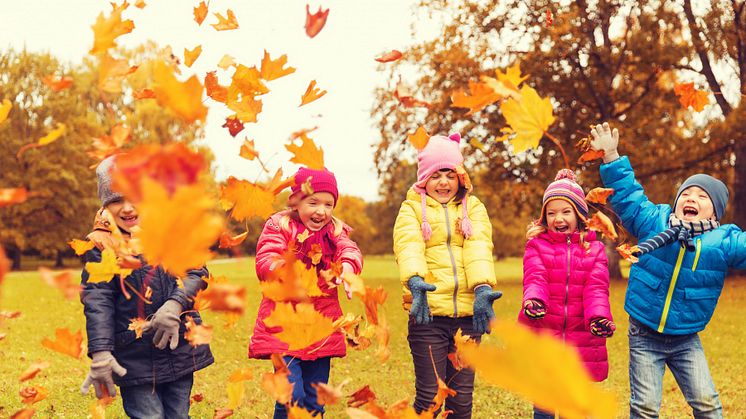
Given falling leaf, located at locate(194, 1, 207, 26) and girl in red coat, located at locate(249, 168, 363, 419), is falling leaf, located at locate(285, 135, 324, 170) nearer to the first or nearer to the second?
falling leaf, located at locate(194, 1, 207, 26)

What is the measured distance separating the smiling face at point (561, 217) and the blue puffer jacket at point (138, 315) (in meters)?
1.89

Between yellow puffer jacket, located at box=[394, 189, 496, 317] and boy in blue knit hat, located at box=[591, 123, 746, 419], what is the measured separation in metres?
0.78

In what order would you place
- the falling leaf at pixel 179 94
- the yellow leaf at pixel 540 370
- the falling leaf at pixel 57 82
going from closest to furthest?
the yellow leaf at pixel 540 370, the falling leaf at pixel 179 94, the falling leaf at pixel 57 82

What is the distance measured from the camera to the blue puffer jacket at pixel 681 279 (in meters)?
3.35

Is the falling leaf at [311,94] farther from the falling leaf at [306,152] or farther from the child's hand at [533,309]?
the child's hand at [533,309]

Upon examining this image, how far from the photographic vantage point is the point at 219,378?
6.70 m

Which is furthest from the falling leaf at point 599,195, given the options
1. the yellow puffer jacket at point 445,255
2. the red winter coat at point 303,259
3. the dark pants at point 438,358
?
the red winter coat at point 303,259

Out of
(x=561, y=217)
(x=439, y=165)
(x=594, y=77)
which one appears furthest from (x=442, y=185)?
(x=594, y=77)

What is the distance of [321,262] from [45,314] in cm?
1031

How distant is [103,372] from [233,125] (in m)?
1.18

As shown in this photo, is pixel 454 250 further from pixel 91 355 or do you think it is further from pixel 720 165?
pixel 720 165

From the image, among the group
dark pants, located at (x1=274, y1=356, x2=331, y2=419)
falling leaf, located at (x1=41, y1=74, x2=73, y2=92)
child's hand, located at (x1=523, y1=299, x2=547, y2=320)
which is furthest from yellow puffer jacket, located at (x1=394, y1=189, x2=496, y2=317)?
falling leaf, located at (x1=41, y1=74, x2=73, y2=92)

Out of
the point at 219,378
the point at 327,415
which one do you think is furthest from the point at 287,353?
the point at 219,378

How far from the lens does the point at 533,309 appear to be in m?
3.40
